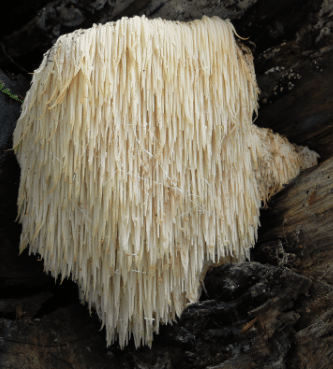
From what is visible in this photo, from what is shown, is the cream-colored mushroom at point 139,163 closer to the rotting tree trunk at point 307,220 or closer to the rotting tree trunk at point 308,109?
the rotting tree trunk at point 307,220

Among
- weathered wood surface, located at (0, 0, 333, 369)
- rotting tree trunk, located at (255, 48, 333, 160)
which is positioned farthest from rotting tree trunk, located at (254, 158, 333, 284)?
rotting tree trunk, located at (255, 48, 333, 160)

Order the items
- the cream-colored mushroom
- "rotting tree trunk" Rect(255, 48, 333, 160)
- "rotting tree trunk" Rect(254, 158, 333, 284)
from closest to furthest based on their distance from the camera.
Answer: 1. the cream-colored mushroom
2. "rotting tree trunk" Rect(254, 158, 333, 284)
3. "rotting tree trunk" Rect(255, 48, 333, 160)

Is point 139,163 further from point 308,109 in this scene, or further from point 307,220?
point 308,109

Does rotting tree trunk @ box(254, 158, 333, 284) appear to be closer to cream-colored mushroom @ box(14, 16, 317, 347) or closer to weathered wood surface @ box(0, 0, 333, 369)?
weathered wood surface @ box(0, 0, 333, 369)

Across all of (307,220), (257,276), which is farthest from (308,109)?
(257,276)

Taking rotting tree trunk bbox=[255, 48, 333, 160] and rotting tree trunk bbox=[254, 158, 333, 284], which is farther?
rotting tree trunk bbox=[255, 48, 333, 160]

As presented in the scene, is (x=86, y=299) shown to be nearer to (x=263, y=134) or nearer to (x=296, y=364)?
(x=296, y=364)

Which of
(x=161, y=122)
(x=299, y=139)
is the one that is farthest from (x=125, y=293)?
(x=299, y=139)

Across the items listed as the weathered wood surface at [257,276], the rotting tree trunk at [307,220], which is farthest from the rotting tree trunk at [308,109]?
the rotting tree trunk at [307,220]
